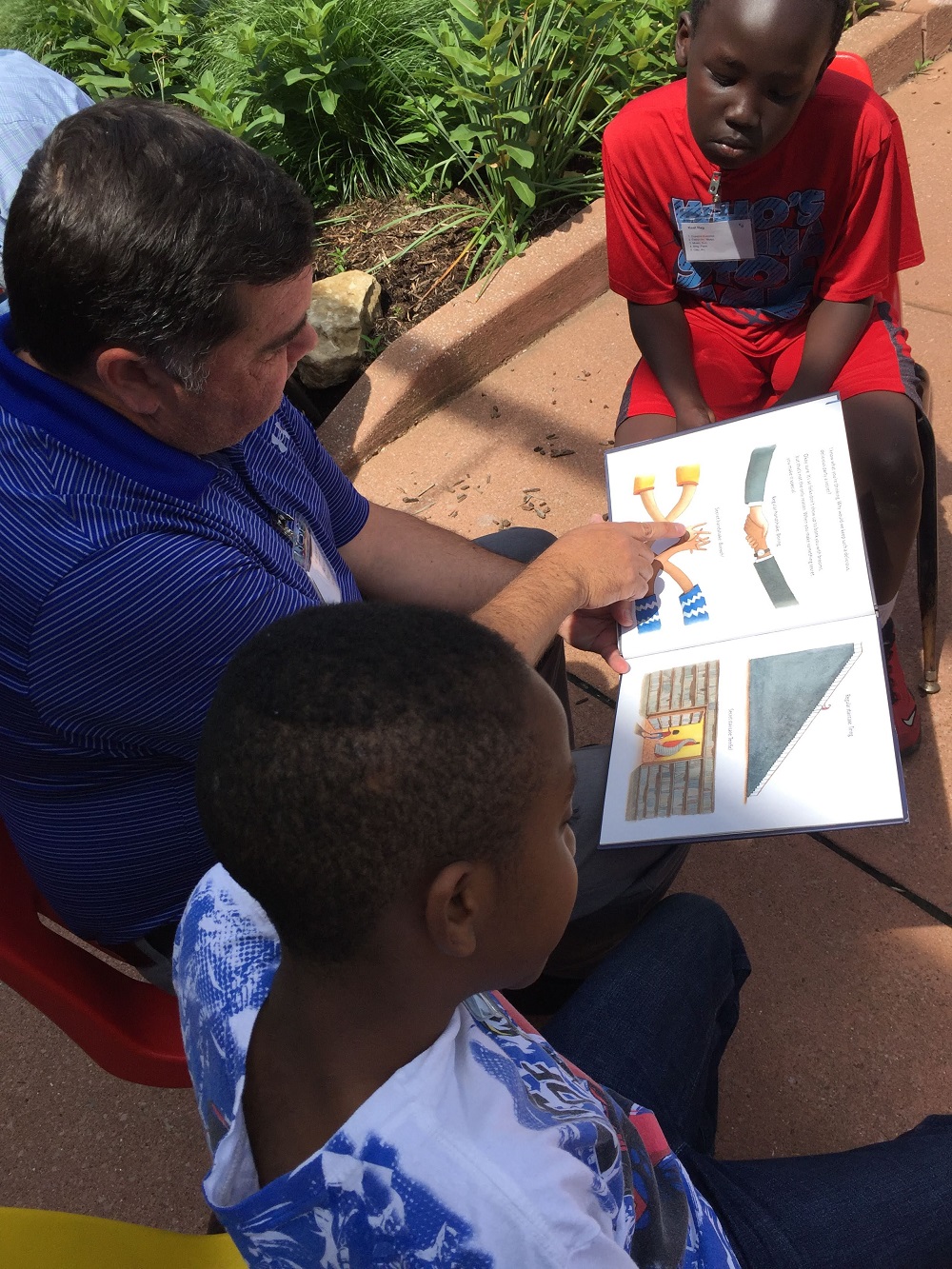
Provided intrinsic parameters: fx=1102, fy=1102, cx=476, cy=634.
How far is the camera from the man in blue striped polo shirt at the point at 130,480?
1.33 m

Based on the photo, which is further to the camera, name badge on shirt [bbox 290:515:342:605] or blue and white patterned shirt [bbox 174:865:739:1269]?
name badge on shirt [bbox 290:515:342:605]

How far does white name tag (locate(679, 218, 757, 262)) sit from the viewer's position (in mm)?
2186

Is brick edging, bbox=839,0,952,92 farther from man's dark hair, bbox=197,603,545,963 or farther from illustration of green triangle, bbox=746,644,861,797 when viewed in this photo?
man's dark hair, bbox=197,603,545,963

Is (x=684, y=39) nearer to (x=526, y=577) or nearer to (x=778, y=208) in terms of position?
(x=778, y=208)

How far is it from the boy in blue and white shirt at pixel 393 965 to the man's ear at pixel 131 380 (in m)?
0.55

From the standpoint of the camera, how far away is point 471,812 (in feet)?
3.07

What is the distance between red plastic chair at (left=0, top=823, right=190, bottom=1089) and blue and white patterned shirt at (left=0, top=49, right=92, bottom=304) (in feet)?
4.66

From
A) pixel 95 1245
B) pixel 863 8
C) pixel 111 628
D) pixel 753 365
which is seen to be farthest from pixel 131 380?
pixel 863 8

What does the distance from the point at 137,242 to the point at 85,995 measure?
1.03m

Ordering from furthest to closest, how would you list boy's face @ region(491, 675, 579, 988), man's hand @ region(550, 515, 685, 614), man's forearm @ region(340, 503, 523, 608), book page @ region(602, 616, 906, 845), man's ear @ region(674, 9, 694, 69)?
man's forearm @ region(340, 503, 523, 608) → man's ear @ region(674, 9, 694, 69) → man's hand @ region(550, 515, 685, 614) → book page @ region(602, 616, 906, 845) → boy's face @ region(491, 675, 579, 988)

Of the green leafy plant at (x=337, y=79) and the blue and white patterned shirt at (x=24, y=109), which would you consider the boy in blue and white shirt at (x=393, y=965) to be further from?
the green leafy plant at (x=337, y=79)

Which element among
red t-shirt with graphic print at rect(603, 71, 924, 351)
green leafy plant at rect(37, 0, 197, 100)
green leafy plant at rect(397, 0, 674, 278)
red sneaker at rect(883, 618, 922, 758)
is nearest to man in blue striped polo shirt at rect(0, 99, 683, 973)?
red t-shirt with graphic print at rect(603, 71, 924, 351)

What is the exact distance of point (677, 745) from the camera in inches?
66.2

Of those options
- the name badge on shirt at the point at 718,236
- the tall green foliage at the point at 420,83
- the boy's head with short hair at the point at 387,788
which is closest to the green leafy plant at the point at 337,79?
the tall green foliage at the point at 420,83
